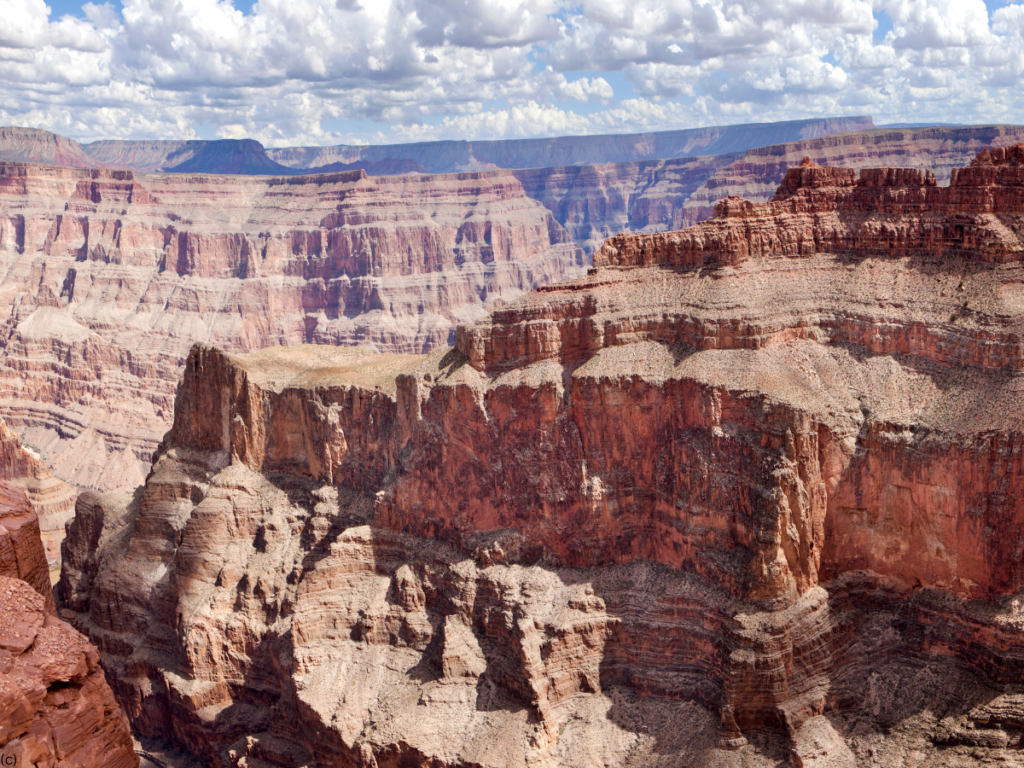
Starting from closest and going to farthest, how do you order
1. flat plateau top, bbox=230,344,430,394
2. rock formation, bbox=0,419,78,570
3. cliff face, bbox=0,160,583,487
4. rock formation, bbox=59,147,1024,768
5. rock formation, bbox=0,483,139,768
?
rock formation, bbox=0,483,139,768 < rock formation, bbox=59,147,1024,768 < flat plateau top, bbox=230,344,430,394 < rock formation, bbox=0,419,78,570 < cliff face, bbox=0,160,583,487

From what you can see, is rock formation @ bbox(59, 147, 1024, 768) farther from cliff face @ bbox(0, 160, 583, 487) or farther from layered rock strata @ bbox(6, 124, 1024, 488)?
cliff face @ bbox(0, 160, 583, 487)

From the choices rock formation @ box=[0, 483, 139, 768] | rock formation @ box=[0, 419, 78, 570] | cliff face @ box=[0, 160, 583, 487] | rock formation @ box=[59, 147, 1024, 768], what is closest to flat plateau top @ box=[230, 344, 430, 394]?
rock formation @ box=[59, 147, 1024, 768]

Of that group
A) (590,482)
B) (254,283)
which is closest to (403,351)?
(254,283)

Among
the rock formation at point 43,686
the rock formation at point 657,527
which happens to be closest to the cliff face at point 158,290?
the rock formation at point 657,527

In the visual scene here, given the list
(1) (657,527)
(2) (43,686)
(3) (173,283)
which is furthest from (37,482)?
(2) (43,686)

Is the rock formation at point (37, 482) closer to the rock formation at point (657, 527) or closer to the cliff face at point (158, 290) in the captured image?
the cliff face at point (158, 290)
